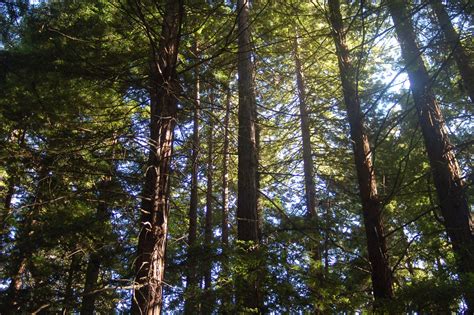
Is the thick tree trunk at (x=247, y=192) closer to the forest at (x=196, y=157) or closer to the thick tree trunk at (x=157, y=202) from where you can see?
the forest at (x=196, y=157)

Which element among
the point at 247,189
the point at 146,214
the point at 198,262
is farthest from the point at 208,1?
the point at 198,262

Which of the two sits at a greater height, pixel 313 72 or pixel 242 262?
pixel 313 72

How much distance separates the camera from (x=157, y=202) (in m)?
3.83

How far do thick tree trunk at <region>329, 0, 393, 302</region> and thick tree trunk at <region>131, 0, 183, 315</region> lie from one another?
2.35 m

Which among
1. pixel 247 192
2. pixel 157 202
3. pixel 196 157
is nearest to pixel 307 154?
pixel 247 192

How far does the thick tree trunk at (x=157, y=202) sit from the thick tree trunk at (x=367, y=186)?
2345 mm

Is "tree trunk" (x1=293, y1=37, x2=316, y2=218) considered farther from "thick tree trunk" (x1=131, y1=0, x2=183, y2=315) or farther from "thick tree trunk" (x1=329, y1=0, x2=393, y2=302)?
"thick tree trunk" (x1=131, y1=0, x2=183, y2=315)

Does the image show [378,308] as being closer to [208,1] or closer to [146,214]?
[146,214]

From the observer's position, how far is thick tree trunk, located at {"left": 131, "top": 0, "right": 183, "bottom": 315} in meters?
3.50

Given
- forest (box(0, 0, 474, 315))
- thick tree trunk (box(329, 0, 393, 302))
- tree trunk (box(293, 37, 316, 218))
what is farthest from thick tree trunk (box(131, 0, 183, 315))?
tree trunk (box(293, 37, 316, 218))

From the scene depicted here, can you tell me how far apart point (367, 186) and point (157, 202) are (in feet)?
9.94

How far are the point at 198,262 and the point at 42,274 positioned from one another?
13.8 feet

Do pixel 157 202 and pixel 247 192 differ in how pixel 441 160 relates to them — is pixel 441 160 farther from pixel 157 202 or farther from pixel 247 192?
pixel 157 202

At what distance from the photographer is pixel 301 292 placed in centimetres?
564
